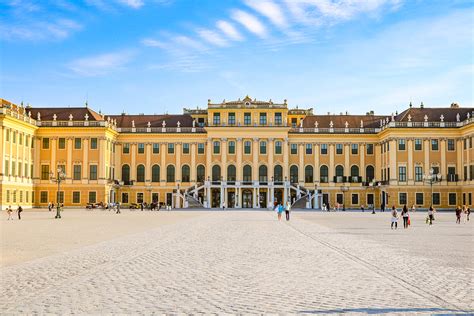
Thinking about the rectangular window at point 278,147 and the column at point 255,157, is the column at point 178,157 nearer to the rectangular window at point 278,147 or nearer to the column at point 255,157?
the column at point 255,157

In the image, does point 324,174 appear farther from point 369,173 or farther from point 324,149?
point 369,173

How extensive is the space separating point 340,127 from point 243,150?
13544 millimetres

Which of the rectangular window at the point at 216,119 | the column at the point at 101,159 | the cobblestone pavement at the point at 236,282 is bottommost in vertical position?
the cobblestone pavement at the point at 236,282

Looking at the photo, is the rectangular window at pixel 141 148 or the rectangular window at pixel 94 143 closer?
the rectangular window at pixel 94 143

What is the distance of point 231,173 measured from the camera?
79.5 metres

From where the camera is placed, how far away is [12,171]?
216 feet

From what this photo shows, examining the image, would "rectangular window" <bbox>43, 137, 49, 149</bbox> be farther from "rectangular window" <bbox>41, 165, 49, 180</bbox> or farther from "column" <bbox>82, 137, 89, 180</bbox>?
"column" <bbox>82, 137, 89, 180</bbox>

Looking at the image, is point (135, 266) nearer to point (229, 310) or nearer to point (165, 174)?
point (229, 310)

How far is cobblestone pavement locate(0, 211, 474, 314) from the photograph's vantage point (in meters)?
9.26

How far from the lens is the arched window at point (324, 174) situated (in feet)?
262

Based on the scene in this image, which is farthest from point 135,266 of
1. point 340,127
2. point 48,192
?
point 340,127

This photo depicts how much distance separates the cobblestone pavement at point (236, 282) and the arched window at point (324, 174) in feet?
202

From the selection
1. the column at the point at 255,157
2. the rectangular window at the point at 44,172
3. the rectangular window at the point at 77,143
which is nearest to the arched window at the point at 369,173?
the column at the point at 255,157

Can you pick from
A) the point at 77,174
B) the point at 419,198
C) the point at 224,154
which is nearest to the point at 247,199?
the point at 224,154
